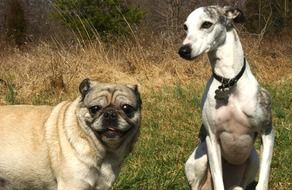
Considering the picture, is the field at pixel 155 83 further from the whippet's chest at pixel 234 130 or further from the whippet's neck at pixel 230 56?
the whippet's neck at pixel 230 56

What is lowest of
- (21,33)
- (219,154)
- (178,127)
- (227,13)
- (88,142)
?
(21,33)

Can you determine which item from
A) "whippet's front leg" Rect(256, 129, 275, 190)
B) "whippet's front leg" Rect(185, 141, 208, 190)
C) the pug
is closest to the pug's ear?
the pug

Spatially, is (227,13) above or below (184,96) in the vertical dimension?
above

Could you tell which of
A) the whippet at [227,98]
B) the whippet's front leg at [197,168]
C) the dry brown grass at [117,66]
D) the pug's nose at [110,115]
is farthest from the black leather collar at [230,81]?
the dry brown grass at [117,66]

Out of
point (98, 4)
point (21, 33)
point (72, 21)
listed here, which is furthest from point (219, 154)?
point (21, 33)

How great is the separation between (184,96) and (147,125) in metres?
1.57

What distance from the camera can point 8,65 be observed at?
983 centimetres

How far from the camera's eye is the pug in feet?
11.7

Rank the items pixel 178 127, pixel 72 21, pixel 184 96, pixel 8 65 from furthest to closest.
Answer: pixel 72 21, pixel 8 65, pixel 184 96, pixel 178 127

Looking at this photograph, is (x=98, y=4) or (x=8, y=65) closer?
(x=8, y=65)

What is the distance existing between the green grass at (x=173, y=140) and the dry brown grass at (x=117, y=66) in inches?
32.9

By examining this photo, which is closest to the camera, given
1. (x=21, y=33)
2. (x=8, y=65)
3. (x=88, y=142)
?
(x=88, y=142)

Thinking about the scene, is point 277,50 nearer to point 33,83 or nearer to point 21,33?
point 33,83

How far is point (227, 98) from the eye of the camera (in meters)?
3.98
